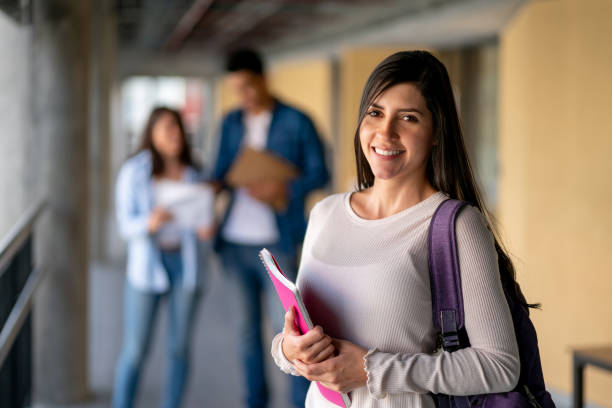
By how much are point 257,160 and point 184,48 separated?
16.3 m

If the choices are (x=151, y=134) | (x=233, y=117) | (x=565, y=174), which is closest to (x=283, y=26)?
(x=565, y=174)

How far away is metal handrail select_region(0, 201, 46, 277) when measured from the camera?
2163 mm

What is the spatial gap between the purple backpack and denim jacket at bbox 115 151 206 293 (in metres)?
2.11

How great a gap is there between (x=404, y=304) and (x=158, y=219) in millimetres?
2157

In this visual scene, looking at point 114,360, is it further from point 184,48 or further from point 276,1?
point 184,48

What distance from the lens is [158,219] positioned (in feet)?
10.9

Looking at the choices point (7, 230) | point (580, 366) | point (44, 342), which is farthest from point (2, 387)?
point (580, 366)

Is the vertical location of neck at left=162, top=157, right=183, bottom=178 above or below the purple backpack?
above

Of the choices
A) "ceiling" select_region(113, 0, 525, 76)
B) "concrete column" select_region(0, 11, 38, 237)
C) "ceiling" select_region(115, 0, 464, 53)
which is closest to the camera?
"concrete column" select_region(0, 11, 38, 237)

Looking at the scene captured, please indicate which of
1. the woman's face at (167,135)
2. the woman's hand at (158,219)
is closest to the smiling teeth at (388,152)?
the woman's hand at (158,219)

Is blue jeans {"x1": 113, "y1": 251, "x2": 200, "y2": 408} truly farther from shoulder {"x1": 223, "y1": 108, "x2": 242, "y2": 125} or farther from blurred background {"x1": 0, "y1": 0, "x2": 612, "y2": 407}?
shoulder {"x1": 223, "y1": 108, "x2": 242, "y2": 125}

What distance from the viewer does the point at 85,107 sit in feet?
13.3

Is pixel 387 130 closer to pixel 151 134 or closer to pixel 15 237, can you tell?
pixel 15 237

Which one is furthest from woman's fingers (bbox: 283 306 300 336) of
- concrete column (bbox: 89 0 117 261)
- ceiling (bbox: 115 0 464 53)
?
concrete column (bbox: 89 0 117 261)
